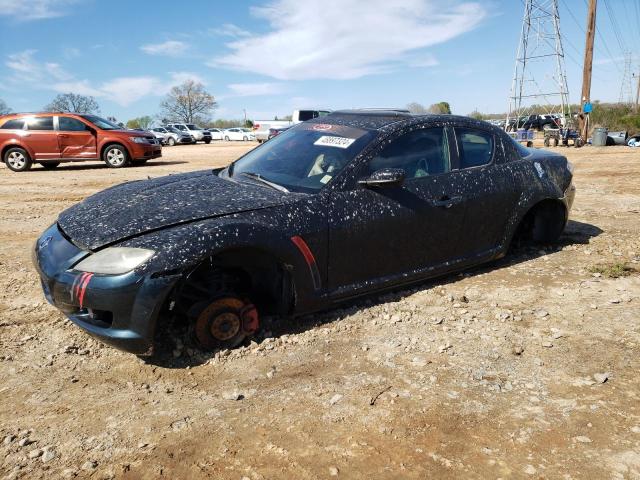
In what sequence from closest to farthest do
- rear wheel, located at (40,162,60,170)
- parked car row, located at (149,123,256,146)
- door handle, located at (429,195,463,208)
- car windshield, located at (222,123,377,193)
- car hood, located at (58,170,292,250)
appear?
car hood, located at (58,170,292,250)
car windshield, located at (222,123,377,193)
door handle, located at (429,195,463,208)
rear wheel, located at (40,162,60,170)
parked car row, located at (149,123,256,146)

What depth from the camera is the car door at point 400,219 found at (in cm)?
348

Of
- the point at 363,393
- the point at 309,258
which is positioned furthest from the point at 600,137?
the point at 363,393

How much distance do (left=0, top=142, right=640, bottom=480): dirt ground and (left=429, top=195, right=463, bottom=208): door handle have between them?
2.45 feet

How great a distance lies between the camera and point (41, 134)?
14281 millimetres

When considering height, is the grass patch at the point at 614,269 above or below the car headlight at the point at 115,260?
below

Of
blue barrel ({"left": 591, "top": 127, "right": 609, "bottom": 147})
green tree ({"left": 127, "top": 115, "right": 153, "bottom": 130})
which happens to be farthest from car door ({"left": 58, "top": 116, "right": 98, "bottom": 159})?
green tree ({"left": 127, "top": 115, "right": 153, "bottom": 130})

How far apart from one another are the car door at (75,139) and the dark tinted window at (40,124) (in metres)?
0.27

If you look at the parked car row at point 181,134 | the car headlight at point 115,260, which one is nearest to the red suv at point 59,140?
the car headlight at point 115,260

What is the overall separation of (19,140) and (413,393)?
1501cm

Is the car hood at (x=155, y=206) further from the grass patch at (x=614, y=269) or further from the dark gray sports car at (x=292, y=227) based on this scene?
the grass patch at (x=614, y=269)

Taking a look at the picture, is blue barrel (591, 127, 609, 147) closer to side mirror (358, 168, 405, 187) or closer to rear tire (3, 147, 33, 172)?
rear tire (3, 147, 33, 172)

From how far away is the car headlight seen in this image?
276 centimetres

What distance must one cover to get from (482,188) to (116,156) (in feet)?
43.1

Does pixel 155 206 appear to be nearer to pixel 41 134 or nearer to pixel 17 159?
pixel 41 134
